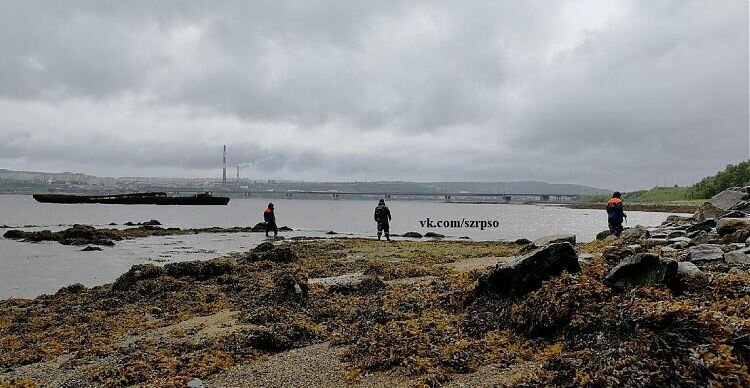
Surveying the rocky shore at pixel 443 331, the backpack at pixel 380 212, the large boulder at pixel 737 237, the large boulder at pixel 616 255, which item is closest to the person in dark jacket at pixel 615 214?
the rocky shore at pixel 443 331

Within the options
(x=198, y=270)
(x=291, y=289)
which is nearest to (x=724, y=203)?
(x=291, y=289)

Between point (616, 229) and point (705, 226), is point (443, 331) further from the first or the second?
point (616, 229)

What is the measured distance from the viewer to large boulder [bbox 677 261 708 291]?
6.12 m

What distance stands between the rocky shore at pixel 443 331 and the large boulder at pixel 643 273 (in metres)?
0.02

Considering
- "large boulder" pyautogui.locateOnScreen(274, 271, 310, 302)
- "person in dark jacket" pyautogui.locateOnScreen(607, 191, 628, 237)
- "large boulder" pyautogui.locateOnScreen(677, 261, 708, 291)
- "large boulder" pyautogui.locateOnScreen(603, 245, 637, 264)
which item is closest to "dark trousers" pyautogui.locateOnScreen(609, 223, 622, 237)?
"person in dark jacket" pyautogui.locateOnScreen(607, 191, 628, 237)

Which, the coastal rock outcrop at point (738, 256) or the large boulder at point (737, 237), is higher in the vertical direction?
the large boulder at point (737, 237)

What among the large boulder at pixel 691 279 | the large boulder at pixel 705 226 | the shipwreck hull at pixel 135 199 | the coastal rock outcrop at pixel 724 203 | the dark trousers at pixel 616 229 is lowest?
the shipwreck hull at pixel 135 199

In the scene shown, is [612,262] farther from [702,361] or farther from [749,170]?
[749,170]

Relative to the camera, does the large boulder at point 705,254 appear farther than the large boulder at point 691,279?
Yes

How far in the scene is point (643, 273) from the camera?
6207 millimetres

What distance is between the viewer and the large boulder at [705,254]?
27.1 feet

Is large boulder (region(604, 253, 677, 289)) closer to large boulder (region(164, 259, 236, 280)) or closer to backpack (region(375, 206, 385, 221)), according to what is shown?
large boulder (region(164, 259, 236, 280))

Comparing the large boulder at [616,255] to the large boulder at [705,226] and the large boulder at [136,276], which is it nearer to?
the large boulder at [705,226]

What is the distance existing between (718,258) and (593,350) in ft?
15.7
